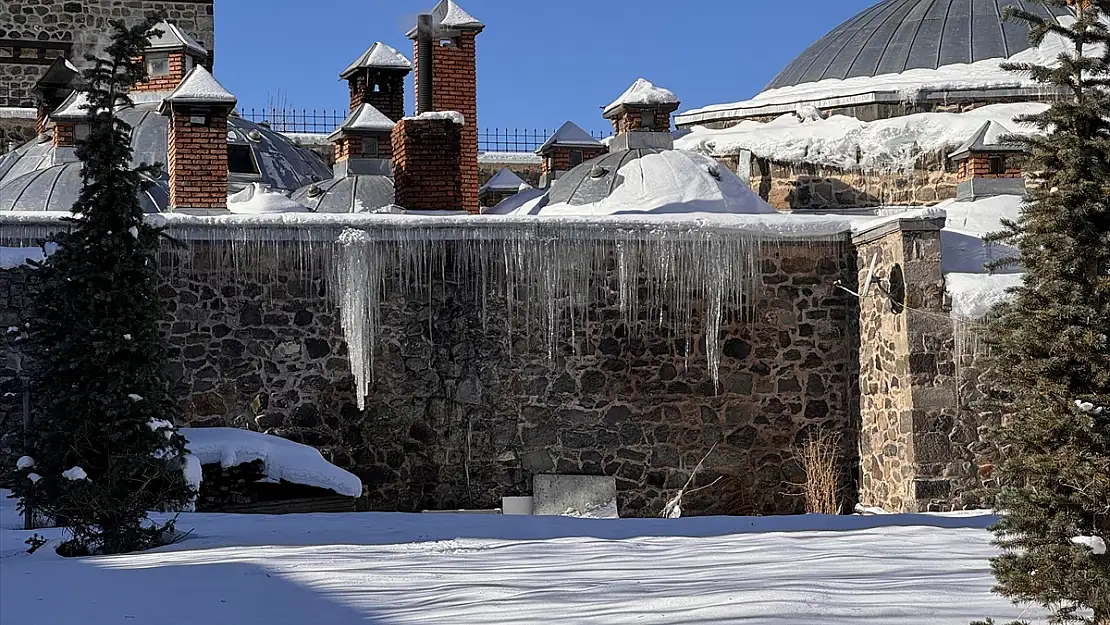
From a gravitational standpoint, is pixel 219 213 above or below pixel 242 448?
above

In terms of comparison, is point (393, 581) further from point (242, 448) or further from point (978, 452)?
point (978, 452)

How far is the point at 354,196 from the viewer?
14562 mm

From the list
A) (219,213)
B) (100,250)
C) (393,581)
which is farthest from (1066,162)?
→ (219,213)

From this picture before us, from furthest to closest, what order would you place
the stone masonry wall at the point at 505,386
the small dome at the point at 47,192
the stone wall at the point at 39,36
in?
the stone wall at the point at 39,36 → the small dome at the point at 47,192 → the stone masonry wall at the point at 505,386

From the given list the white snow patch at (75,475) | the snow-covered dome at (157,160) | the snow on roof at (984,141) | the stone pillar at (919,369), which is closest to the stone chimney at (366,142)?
the snow-covered dome at (157,160)

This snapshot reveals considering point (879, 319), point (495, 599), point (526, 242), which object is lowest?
point (495, 599)

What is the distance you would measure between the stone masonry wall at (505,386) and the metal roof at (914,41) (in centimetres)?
708

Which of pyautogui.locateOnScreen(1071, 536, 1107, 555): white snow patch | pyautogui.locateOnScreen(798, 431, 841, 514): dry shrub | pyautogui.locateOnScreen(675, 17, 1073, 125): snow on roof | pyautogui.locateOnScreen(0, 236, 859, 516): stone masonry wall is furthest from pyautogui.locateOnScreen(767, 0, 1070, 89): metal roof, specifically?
pyautogui.locateOnScreen(1071, 536, 1107, 555): white snow patch

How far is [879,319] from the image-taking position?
11297 millimetres

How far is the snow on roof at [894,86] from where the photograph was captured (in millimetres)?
16594

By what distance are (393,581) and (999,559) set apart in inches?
101

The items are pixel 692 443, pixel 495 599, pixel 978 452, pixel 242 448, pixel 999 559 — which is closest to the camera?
pixel 999 559

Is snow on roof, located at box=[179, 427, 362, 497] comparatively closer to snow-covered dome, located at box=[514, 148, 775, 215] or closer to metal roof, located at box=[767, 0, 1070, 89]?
snow-covered dome, located at box=[514, 148, 775, 215]

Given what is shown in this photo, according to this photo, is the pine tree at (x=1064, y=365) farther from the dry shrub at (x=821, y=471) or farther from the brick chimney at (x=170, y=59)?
the brick chimney at (x=170, y=59)
